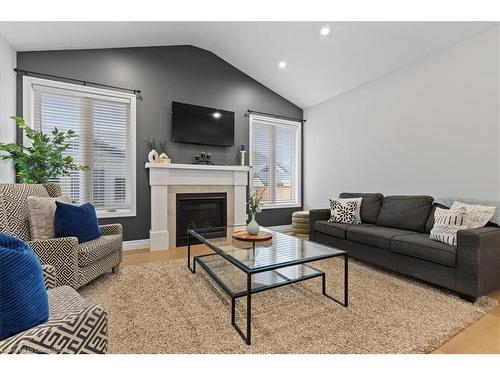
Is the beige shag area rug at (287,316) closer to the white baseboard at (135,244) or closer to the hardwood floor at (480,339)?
the hardwood floor at (480,339)

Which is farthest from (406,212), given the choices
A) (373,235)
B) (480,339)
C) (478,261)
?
(480,339)

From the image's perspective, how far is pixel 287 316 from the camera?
180 cm

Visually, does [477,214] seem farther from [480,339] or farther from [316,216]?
[316,216]

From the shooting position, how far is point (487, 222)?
231 cm

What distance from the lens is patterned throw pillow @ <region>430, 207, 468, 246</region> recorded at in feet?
7.20

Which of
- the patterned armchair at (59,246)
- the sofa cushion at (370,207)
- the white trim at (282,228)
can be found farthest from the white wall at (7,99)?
the sofa cushion at (370,207)

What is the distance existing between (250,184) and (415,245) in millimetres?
2934

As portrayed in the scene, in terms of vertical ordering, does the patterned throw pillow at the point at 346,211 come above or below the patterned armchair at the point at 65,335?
above

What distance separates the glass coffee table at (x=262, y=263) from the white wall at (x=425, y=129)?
2.04m

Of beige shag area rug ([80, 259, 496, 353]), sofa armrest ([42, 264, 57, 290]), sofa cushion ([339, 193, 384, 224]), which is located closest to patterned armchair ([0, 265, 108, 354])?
sofa armrest ([42, 264, 57, 290])

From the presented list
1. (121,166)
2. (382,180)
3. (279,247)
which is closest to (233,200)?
(121,166)

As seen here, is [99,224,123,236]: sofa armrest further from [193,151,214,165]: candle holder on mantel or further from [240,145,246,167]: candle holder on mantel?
[240,145,246,167]: candle holder on mantel

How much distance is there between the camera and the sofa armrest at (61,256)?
1.86m

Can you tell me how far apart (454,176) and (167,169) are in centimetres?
381
